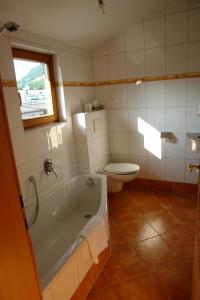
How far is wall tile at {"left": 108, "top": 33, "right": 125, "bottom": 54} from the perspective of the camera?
2.81 metres

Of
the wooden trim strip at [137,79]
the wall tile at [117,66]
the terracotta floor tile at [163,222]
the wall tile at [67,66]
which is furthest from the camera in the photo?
the wall tile at [117,66]

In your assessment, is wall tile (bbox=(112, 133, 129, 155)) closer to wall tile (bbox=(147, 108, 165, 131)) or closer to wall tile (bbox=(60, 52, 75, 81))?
wall tile (bbox=(147, 108, 165, 131))

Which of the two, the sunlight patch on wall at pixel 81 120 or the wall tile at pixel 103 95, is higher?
the wall tile at pixel 103 95

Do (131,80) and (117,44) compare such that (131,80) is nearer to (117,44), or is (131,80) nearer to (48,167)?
(117,44)

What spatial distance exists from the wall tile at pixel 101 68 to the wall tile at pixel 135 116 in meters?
0.60

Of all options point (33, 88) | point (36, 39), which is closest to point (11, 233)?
point (33, 88)

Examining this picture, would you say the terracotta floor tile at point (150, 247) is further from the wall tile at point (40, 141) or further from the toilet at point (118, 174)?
the wall tile at point (40, 141)

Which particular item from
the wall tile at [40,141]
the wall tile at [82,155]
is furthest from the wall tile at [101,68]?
the wall tile at [40,141]

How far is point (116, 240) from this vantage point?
219 centimetres

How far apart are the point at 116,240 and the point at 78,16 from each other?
2182mm

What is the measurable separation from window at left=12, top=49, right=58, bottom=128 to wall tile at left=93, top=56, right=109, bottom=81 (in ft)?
2.63

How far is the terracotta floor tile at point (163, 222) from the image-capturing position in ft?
7.62

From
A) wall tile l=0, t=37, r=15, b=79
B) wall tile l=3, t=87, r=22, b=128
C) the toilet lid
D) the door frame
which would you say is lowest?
the toilet lid

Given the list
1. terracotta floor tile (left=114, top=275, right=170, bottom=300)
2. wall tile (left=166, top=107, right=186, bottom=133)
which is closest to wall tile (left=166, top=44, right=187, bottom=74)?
wall tile (left=166, top=107, right=186, bottom=133)
